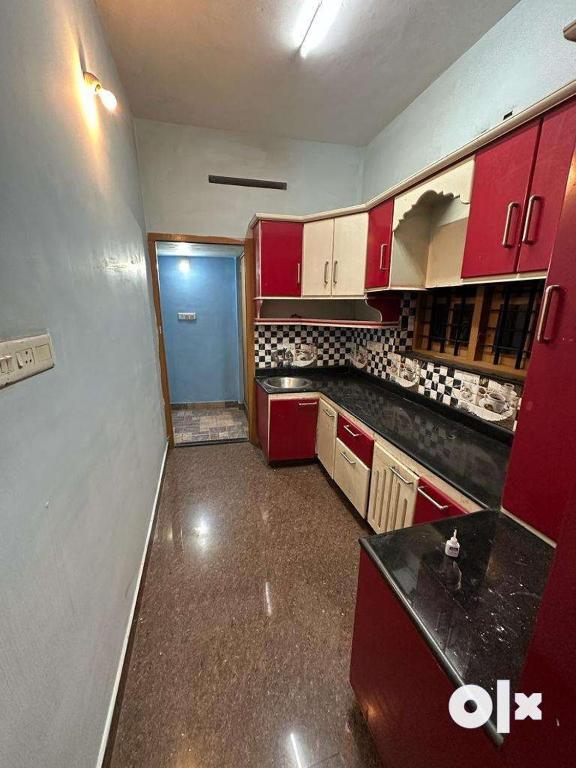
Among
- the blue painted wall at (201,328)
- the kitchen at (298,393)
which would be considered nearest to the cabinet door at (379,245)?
the kitchen at (298,393)

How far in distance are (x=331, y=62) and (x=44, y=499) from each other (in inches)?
99.8

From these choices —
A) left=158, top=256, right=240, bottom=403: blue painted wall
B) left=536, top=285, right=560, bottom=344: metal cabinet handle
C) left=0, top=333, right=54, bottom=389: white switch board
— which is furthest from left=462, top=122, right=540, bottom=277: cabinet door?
left=158, top=256, right=240, bottom=403: blue painted wall

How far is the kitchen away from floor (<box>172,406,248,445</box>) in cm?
40

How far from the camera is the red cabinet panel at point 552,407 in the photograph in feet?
2.37

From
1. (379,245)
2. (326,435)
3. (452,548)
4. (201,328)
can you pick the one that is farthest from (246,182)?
(452,548)

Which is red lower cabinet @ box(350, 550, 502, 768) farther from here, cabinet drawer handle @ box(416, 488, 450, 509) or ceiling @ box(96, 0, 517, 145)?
ceiling @ box(96, 0, 517, 145)

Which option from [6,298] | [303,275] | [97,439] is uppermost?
[303,275]

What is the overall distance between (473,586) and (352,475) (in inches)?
49.6

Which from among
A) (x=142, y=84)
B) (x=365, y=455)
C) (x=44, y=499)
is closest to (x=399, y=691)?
(x=44, y=499)

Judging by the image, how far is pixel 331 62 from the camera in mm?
1737

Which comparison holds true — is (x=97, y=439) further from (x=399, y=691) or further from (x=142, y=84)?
(x=142, y=84)

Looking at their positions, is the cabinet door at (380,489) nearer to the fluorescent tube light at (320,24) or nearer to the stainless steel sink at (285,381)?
the stainless steel sink at (285,381)

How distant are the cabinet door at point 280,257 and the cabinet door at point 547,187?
1.64 metres

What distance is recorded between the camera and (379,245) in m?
1.93
